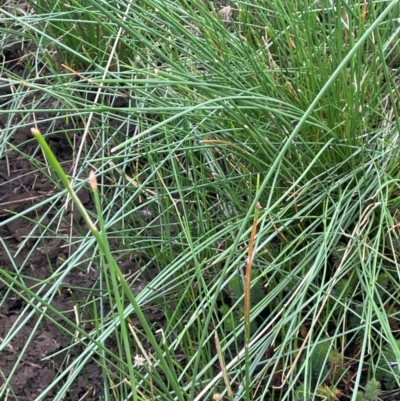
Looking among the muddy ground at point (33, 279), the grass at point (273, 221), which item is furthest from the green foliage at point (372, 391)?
the muddy ground at point (33, 279)

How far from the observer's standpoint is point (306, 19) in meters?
1.23

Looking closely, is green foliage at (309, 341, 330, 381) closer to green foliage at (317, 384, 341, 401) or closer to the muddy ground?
green foliage at (317, 384, 341, 401)

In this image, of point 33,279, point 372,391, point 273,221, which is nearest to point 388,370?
point 372,391

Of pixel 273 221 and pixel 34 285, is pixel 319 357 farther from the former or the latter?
pixel 34 285

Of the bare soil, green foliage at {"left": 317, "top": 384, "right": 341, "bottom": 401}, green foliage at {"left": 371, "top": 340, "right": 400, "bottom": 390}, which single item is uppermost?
the bare soil

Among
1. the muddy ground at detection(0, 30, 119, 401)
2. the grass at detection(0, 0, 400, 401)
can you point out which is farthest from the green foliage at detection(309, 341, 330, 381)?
the muddy ground at detection(0, 30, 119, 401)

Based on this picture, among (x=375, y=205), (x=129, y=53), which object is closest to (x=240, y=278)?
(x=375, y=205)

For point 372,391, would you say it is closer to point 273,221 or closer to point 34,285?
point 273,221

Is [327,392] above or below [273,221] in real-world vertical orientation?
below

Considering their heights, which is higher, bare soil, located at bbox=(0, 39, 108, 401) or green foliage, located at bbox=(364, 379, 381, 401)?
bare soil, located at bbox=(0, 39, 108, 401)

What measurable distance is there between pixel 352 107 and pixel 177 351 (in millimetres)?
605

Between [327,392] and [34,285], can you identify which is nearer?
[327,392]

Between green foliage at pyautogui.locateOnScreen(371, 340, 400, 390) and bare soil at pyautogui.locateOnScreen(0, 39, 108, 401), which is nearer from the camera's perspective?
green foliage at pyautogui.locateOnScreen(371, 340, 400, 390)

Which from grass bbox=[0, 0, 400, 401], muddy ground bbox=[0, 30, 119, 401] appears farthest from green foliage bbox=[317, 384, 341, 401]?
muddy ground bbox=[0, 30, 119, 401]
